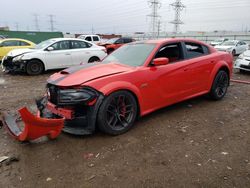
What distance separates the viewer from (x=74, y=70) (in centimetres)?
398

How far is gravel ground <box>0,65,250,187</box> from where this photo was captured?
2.61m

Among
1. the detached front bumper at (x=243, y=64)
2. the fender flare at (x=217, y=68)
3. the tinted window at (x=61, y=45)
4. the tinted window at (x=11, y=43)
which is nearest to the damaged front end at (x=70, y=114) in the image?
the fender flare at (x=217, y=68)

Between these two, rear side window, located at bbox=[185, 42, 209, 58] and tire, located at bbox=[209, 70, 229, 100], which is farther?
tire, located at bbox=[209, 70, 229, 100]

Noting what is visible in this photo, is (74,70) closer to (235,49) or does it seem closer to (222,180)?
(222,180)

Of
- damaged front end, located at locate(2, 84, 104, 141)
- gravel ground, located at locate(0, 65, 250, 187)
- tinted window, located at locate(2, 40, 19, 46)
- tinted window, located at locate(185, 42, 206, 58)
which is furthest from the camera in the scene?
tinted window, located at locate(2, 40, 19, 46)

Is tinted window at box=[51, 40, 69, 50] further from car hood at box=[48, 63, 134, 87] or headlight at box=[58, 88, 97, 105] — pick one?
headlight at box=[58, 88, 97, 105]

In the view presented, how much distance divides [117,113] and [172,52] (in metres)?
1.91

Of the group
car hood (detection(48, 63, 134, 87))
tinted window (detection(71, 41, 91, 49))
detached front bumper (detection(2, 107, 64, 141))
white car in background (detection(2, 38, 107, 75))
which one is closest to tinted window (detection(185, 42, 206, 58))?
car hood (detection(48, 63, 134, 87))

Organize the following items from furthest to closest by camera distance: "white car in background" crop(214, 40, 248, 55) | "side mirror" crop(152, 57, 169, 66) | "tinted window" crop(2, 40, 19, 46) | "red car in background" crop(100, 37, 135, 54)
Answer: "white car in background" crop(214, 40, 248, 55)
"red car in background" crop(100, 37, 135, 54)
"tinted window" crop(2, 40, 19, 46)
"side mirror" crop(152, 57, 169, 66)

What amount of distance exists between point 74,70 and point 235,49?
57.7 feet

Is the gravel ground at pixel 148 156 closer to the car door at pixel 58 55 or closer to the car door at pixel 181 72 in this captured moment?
the car door at pixel 181 72

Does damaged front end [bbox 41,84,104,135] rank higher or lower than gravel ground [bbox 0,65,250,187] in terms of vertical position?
higher

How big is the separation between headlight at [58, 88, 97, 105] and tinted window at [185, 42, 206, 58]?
2495mm

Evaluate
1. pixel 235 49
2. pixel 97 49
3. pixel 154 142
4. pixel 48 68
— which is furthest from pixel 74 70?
pixel 235 49
